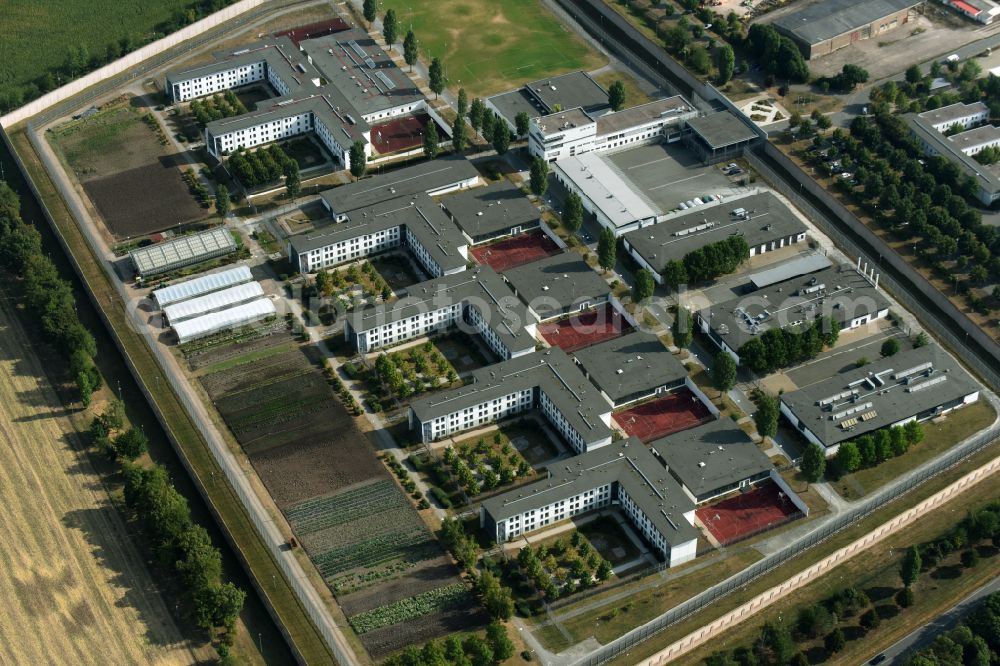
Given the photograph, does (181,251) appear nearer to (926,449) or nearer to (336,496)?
(336,496)

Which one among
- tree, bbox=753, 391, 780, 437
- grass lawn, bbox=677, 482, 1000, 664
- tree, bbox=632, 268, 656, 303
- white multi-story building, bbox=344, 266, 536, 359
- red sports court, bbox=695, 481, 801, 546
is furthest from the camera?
tree, bbox=632, 268, 656, 303

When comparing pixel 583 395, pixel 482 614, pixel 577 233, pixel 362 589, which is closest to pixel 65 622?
pixel 362 589

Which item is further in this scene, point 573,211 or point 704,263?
point 573,211

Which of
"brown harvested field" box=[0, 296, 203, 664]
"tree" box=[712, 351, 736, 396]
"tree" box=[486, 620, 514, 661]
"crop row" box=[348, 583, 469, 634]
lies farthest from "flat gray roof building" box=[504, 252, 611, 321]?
"brown harvested field" box=[0, 296, 203, 664]

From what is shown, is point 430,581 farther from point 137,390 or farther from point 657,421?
point 137,390

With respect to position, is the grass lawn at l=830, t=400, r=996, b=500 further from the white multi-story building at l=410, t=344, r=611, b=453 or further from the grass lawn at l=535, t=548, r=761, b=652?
the white multi-story building at l=410, t=344, r=611, b=453

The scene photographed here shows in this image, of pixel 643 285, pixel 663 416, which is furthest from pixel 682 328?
pixel 663 416

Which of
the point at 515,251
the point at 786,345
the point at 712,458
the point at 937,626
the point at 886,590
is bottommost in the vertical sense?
the point at 937,626
